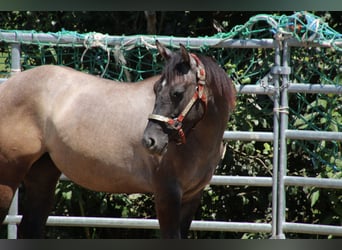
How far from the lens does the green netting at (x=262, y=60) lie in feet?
14.8

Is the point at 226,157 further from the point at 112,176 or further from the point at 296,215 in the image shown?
the point at 112,176

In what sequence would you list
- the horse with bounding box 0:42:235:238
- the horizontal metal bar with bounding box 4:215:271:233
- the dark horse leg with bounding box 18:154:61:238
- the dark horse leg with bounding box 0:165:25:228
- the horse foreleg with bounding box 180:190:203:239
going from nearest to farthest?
the horse with bounding box 0:42:235:238
the horse foreleg with bounding box 180:190:203:239
the dark horse leg with bounding box 0:165:25:228
the dark horse leg with bounding box 18:154:61:238
the horizontal metal bar with bounding box 4:215:271:233

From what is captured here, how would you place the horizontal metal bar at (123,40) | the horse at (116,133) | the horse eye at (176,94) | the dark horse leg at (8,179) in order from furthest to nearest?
the horizontal metal bar at (123,40), the dark horse leg at (8,179), the horse at (116,133), the horse eye at (176,94)

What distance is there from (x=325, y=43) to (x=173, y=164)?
168 cm

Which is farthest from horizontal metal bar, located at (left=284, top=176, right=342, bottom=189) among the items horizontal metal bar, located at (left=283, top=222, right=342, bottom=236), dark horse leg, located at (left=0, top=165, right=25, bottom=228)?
dark horse leg, located at (left=0, top=165, right=25, bottom=228)

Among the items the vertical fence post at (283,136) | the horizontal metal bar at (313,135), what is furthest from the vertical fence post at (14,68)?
the horizontal metal bar at (313,135)

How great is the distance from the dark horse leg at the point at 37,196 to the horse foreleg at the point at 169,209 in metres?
1.01

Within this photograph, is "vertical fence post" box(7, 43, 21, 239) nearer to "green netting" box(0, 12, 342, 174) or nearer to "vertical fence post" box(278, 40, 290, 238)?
"green netting" box(0, 12, 342, 174)

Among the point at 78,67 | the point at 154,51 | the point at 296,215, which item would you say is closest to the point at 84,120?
the point at 154,51

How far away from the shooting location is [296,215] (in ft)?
17.8

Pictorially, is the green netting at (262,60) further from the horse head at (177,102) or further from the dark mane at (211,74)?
the horse head at (177,102)

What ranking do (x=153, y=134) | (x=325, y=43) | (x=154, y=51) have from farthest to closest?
(x=154, y=51) → (x=325, y=43) → (x=153, y=134)

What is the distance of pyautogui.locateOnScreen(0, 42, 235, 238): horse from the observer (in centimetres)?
344

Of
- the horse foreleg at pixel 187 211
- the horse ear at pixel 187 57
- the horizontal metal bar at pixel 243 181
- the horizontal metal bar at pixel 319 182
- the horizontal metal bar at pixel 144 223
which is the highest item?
the horse ear at pixel 187 57
